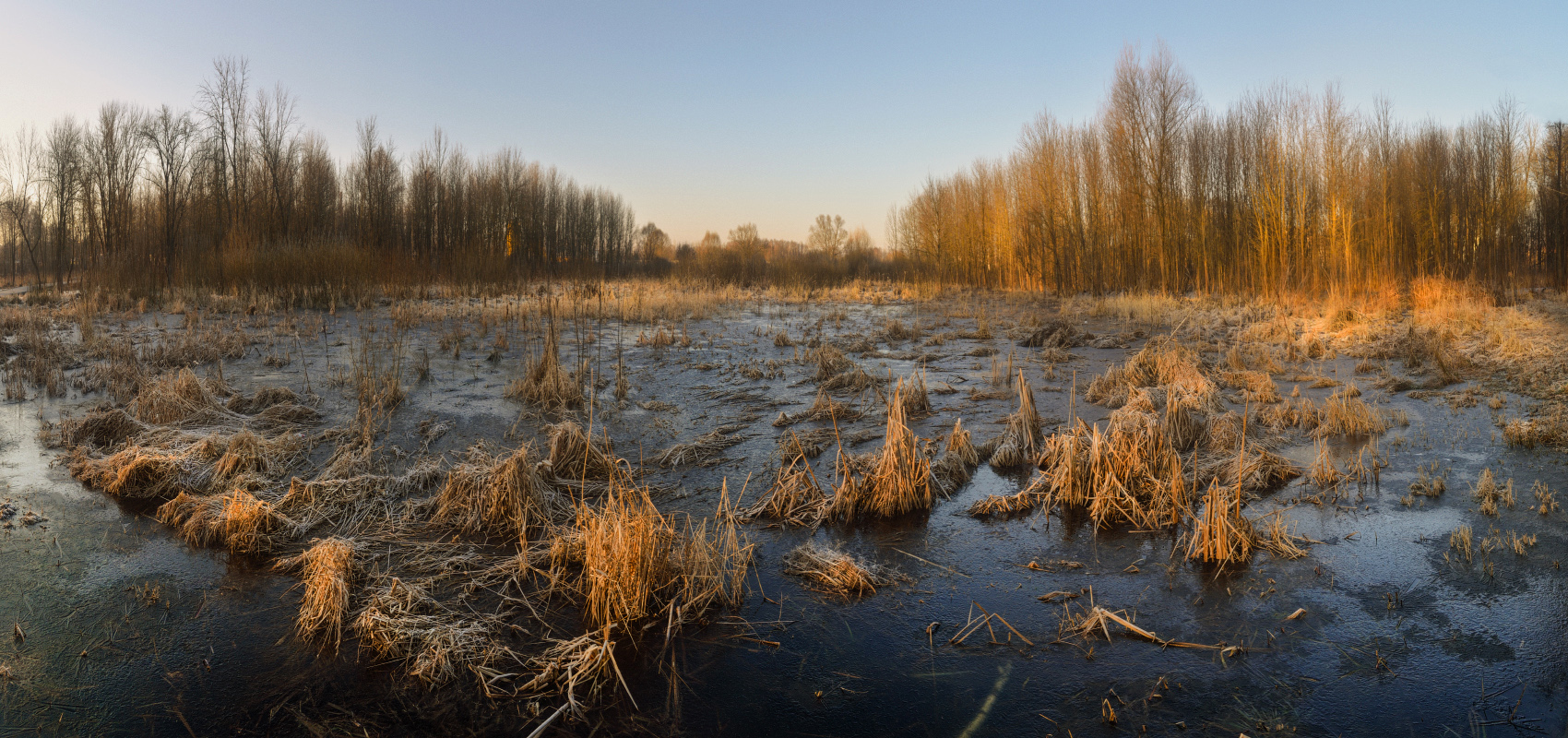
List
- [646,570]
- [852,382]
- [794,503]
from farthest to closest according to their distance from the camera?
[852,382]
[794,503]
[646,570]

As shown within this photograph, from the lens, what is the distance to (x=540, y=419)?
8.10 meters

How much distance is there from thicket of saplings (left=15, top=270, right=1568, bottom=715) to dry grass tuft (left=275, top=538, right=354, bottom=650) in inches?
0.6

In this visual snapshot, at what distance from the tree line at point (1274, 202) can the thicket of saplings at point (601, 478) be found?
7.77m

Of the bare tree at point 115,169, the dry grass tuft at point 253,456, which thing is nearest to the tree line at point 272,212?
the bare tree at point 115,169

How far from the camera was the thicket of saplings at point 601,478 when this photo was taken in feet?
12.5

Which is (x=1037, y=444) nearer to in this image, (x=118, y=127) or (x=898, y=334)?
(x=898, y=334)

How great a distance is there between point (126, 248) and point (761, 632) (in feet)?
95.0

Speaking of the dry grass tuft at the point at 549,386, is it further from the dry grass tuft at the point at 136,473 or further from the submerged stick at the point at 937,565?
the submerged stick at the point at 937,565

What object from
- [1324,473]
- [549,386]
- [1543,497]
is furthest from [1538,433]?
[549,386]

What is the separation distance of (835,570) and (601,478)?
269cm

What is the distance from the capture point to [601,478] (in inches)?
244

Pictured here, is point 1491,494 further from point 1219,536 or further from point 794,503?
point 794,503

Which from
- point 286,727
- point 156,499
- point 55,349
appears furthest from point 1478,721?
point 55,349

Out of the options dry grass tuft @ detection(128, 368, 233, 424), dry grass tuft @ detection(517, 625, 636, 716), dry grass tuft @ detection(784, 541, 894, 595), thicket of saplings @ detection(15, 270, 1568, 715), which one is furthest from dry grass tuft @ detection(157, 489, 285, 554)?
dry grass tuft @ detection(784, 541, 894, 595)
